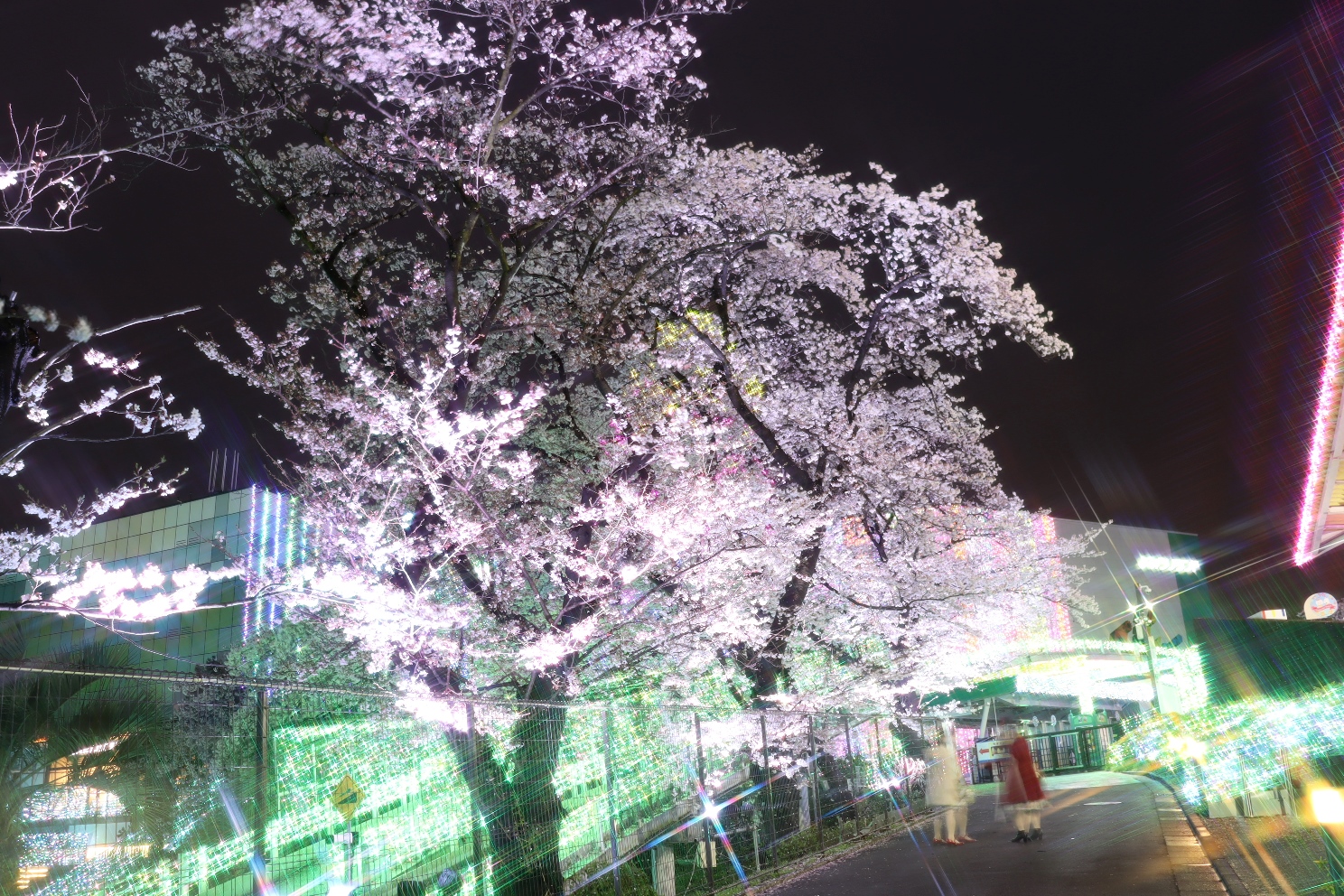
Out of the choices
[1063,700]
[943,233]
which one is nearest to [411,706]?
[943,233]

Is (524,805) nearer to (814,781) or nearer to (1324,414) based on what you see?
(814,781)

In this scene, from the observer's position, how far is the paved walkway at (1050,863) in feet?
29.0

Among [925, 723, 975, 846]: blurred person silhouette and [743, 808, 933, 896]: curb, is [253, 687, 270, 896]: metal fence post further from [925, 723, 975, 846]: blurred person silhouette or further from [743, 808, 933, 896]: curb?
[925, 723, 975, 846]: blurred person silhouette

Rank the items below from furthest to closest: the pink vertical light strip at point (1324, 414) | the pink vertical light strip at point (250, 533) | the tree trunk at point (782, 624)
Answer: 1. the pink vertical light strip at point (250, 533)
2. the tree trunk at point (782, 624)
3. the pink vertical light strip at point (1324, 414)

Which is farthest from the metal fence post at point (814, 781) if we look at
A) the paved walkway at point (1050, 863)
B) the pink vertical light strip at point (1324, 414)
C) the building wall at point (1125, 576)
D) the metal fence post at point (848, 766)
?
the building wall at point (1125, 576)

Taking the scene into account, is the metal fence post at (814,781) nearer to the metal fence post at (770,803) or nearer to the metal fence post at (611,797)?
the metal fence post at (770,803)

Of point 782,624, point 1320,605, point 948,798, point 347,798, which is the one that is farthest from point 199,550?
point 347,798

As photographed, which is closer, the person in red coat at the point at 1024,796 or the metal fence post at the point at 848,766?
the person in red coat at the point at 1024,796

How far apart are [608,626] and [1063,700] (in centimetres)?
4177

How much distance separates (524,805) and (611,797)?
0.84m

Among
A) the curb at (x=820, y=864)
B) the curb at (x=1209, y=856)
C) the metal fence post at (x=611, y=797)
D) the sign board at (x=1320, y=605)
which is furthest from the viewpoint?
the sign board at (x=1320, y=605)

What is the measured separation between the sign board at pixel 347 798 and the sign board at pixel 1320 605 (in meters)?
23.4

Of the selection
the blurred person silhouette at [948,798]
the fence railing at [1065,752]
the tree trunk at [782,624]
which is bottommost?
the fence railing at [1065,752]

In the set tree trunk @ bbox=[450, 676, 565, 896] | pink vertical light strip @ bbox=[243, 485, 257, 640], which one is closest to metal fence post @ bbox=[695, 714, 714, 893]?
tree trunk @ bbox=[450, 676, 565, 896]
